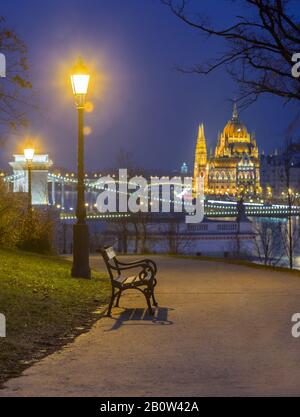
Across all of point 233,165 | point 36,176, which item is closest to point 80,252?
point 36,176

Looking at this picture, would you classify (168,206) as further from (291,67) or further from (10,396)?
(10,396)

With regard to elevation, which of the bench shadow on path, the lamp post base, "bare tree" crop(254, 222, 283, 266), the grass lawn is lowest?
"bare tree" crop(254, 222, 283, 266)

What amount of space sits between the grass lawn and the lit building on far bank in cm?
14507

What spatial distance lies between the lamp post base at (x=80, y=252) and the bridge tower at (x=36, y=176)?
116 feet

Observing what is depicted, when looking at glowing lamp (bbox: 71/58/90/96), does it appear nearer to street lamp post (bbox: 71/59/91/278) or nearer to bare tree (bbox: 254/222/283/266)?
street lamp post (bbox: 71/59/91/278)

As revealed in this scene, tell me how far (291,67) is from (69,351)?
784 cm

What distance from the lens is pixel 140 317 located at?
854cm

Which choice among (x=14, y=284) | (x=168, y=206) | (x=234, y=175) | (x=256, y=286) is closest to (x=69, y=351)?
(x=14, y=284)

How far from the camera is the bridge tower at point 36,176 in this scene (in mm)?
48812

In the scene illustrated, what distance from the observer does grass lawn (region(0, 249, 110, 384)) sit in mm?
6444

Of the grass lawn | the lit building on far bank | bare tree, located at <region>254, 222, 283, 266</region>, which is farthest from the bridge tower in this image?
the lit building on far bank

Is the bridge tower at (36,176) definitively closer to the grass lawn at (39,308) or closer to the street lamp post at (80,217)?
the street lamp post at (80,217)

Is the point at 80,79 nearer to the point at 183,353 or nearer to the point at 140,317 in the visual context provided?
the point at 140,317
